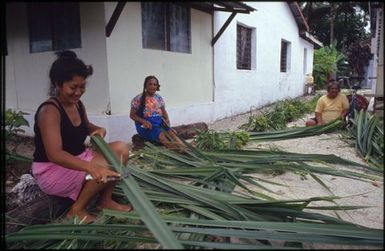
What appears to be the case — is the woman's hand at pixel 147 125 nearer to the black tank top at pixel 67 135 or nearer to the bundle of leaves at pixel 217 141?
the bundle of leaves at pixel 217 141

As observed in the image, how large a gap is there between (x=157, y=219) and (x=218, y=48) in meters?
5.87

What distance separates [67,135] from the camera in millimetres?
1960

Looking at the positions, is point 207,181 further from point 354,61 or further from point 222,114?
point 354,61

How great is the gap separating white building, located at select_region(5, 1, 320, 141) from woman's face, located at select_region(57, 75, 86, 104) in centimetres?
31

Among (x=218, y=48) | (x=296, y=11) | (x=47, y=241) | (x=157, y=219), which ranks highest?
(x=296, y=11)

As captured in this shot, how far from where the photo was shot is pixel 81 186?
2086 millimetres

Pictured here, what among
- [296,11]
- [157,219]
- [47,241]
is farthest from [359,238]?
[296,11]

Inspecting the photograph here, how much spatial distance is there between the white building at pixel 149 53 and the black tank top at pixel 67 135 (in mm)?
510

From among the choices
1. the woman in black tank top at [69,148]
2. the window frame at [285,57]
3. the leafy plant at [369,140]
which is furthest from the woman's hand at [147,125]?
the window frame at [285,57]

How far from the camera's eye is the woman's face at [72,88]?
179 centimetres

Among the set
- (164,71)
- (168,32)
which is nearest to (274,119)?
(164,71)

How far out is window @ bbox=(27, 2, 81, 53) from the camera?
4.45 feet

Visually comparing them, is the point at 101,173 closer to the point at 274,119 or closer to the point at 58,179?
the point at 58,179

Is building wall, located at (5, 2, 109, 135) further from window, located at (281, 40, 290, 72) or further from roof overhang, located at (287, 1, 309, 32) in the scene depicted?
window, located at (281, 40, 290, 72)
